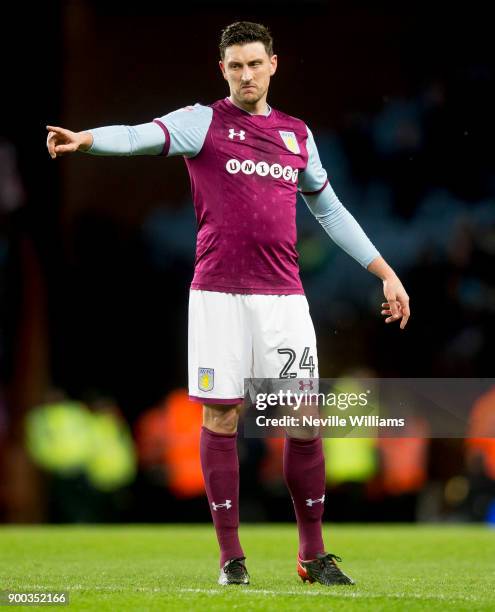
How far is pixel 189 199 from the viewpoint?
1853cm

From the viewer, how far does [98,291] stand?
18594 mm

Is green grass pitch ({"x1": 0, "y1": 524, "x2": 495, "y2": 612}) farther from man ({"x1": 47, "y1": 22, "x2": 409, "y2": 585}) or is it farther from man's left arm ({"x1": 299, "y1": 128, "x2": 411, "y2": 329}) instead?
man's left arm ({"x1": 299, "y1": 128, "x2": 411, "y2": 329})

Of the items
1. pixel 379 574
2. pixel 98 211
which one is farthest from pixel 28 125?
pixel 379 574

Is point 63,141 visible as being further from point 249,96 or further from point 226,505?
point 226,505

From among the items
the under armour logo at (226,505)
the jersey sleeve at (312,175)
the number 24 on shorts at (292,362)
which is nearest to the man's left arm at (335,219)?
the jersey sleeve at (312,175)

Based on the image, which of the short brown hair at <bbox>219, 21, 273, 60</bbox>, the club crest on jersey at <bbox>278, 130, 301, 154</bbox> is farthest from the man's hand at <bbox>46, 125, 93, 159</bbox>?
the club crest on jersey at <bbox>278, 130, 301, 154</bbox>

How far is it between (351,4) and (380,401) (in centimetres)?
1064

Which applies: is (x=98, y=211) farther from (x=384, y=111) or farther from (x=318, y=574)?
(x=318, y=574)

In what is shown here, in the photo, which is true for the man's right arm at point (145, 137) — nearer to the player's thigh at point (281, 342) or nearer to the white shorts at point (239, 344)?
the white shorts at point (239, 344)

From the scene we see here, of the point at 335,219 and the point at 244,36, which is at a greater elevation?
the point at 244,36

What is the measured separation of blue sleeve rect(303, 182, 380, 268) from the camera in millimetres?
5695

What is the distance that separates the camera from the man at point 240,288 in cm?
525

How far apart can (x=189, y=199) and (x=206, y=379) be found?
13.4 metres

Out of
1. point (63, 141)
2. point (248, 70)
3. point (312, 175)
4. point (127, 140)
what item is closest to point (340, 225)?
point (312, 175)
